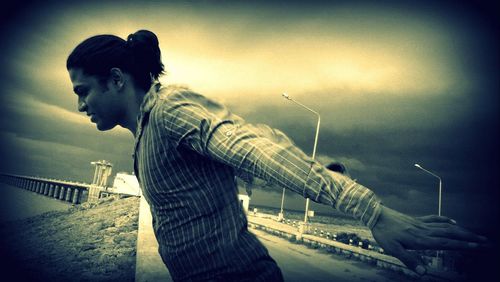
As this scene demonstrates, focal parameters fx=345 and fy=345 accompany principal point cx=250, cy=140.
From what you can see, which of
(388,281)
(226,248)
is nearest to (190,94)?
(226,248)

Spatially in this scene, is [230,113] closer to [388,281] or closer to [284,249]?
[388,281]

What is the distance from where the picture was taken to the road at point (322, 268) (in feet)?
50.4

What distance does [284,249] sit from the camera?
75.2ft

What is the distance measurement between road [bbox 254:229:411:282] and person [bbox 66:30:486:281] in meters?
13.6

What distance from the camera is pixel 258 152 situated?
3.89 feet

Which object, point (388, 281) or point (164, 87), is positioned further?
point (388, 281)

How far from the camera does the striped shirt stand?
3.95ft

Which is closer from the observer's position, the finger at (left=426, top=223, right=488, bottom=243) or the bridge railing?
the finger at (left=426, top=223, right=488, bottom=243)

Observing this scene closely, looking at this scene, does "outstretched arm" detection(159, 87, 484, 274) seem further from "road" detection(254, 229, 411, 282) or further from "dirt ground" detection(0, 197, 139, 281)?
"road" detection(254, 229, 411, 282)

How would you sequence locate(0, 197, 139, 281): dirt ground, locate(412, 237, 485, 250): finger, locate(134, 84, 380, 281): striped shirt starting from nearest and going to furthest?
locate(412, 237, 485, 250): finger
locate(134, 84, 380, 281): striped shirt
locate(0, 197, 139, 281): dirt ground

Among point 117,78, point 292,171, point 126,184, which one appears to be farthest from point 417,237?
point 126,184

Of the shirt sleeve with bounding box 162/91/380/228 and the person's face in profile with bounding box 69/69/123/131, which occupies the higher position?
the person's face in profile with bounding box 69/69/123/131

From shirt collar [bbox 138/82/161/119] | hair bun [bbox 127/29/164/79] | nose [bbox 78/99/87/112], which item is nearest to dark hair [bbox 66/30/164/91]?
hair bun [bbox 127/29/164/79]

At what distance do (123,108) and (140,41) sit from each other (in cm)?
39
